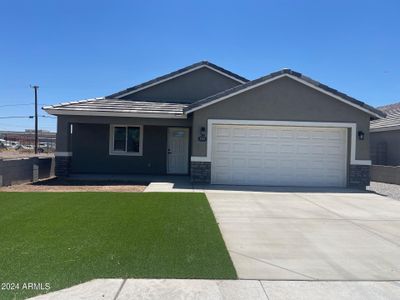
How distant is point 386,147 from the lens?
20.5 meters

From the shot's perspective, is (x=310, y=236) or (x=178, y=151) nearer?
(x=310, y=236)

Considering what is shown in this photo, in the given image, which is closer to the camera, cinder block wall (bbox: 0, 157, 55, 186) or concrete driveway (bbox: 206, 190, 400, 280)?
concrete driveway (bbox: 206, 190, 400, 280)

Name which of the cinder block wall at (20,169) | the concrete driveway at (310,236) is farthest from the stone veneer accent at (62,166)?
the concrete driveway at (310,236)

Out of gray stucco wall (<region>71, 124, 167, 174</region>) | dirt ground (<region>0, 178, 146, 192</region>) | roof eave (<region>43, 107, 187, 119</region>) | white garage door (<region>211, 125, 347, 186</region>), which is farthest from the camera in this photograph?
gray stucco wall (<region>71, 124, 167, 174</region>)

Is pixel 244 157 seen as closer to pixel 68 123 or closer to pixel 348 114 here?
pixel 348 114

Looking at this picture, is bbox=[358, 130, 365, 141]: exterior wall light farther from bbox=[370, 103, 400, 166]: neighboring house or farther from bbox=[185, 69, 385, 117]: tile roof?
bbox=[370, 103, 400, 166]: neighboring house

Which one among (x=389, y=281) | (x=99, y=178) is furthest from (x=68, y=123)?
(x=389, y=281)

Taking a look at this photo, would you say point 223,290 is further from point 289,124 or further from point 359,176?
point 359,176

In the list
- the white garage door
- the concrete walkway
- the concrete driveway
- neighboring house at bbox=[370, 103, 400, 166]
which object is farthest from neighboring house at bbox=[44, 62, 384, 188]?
the concrete walkway

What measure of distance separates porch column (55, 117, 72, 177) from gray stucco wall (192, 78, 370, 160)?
5.57m

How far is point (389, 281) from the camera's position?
533 centimetres

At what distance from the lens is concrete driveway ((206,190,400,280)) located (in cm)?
571

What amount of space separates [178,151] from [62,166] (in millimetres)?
5378

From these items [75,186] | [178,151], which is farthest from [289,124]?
[75,186]
